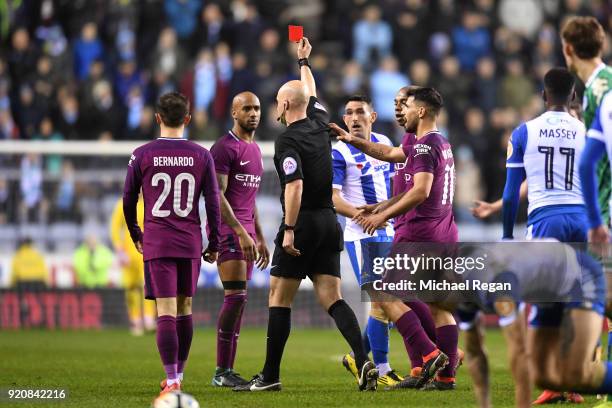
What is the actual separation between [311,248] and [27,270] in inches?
373

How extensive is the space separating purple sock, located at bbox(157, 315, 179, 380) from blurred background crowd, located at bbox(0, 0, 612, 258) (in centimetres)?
920

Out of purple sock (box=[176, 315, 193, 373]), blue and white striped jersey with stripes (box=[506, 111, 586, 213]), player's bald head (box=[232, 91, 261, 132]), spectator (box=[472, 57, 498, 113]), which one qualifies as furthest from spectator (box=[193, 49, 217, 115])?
blue and white striped jersey with stripes (box=[506, 111, 586, 213])

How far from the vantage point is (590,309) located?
6.79 meters

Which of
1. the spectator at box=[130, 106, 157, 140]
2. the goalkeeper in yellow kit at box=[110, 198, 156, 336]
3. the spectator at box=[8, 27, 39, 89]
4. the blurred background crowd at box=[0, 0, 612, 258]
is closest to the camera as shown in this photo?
the goalkeeper in yellow kit at box=[110, 198, 156, 336]

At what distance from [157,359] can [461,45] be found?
11482 mm

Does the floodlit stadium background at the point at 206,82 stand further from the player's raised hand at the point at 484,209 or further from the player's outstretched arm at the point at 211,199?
the player's outstretched arm at the point at 211,199

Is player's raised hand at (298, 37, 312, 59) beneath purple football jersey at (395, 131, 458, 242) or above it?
above

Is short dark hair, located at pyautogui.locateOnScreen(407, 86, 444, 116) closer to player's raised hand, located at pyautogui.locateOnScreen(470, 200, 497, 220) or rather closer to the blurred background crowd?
player's raised hand, located at pyautogui.locateOnScreen(470, 200, 497, 220)

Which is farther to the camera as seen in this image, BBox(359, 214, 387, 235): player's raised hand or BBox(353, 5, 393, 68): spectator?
BBox(353, 5, 393, 68): spectator

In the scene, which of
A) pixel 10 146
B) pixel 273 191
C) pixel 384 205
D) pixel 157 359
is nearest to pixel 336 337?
pixel 273 191

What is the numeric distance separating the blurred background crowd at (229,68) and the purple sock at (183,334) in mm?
8660

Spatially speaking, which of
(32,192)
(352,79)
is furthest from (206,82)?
(32,192)

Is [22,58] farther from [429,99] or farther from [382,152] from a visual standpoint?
[429,99]

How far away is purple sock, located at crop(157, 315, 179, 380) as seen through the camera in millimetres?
8656
